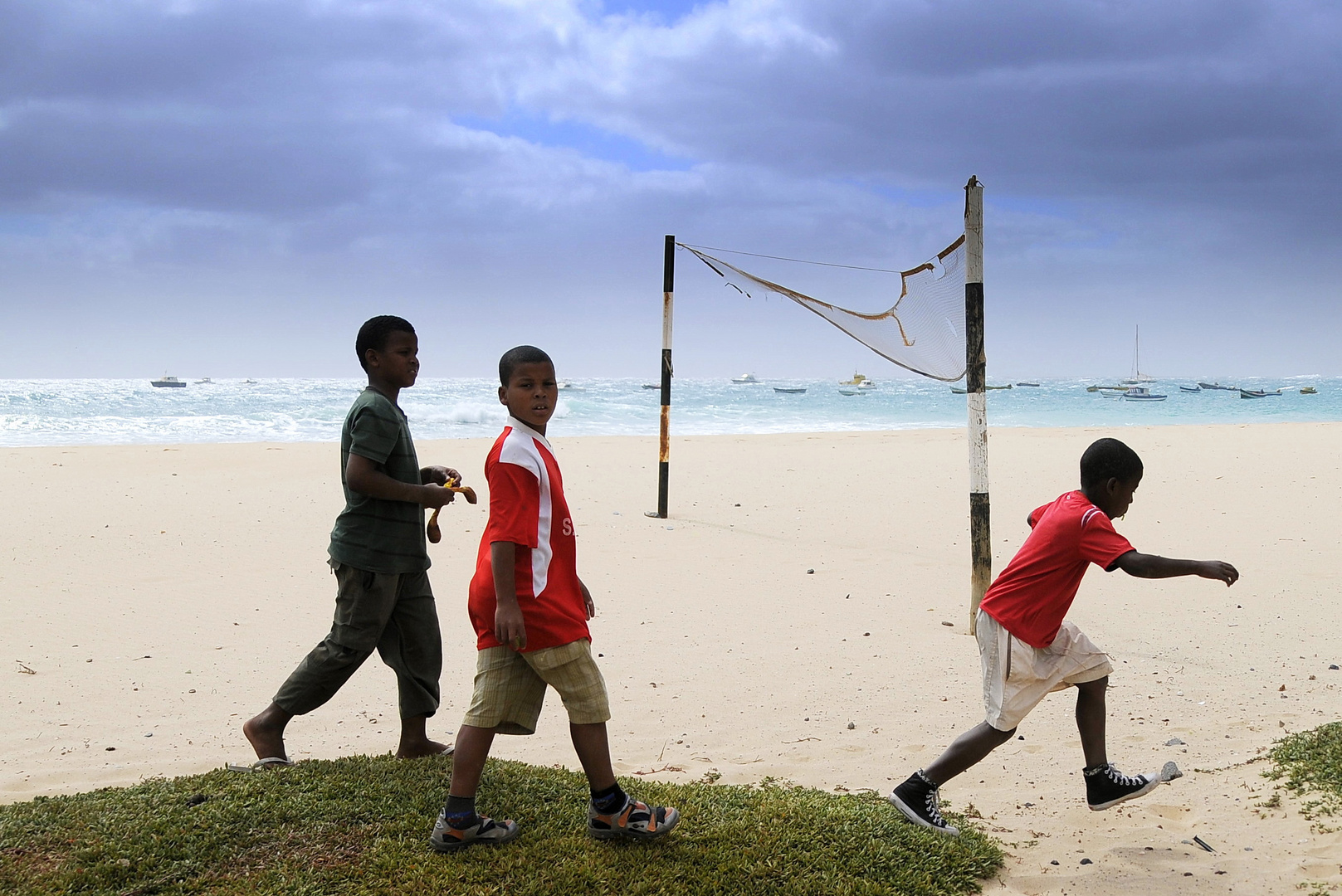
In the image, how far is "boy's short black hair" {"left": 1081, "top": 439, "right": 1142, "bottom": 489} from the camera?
3.33 metres

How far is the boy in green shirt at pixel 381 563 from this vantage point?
3496 mm

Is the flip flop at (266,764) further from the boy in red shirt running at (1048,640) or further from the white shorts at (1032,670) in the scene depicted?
the white shorts at (1032,670)

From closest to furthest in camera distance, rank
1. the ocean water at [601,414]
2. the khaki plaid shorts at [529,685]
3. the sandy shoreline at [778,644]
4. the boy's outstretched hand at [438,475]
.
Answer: the khaki plaid shorts at [529,685] → the boy's outstretched hand at [438,475] → the sandy shoreline at [778,644] → the ocean water at [601,414]

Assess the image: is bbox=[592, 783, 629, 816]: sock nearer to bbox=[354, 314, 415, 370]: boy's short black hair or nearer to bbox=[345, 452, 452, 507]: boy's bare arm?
bbox=[345, 452, 452, 507]: boy's bare arm

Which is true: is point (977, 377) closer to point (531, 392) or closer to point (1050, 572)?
point (1050, 572)

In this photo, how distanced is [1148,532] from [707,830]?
851 cm

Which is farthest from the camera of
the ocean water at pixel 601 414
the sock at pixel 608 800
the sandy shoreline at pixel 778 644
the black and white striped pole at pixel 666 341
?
the ocean water at pixel 601 414

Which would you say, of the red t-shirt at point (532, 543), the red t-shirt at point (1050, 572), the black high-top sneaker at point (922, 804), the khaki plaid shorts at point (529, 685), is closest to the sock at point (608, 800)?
the khaki plaid shorts at point (529, 685)

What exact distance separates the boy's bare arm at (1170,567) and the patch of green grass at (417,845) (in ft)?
3.60

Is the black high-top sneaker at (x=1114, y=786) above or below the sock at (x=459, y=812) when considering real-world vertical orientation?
below

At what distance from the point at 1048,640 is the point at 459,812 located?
2.02 m

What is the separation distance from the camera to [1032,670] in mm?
3361

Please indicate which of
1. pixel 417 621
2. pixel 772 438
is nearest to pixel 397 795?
pixel 417 621

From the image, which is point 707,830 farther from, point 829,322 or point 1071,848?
point 829,322
